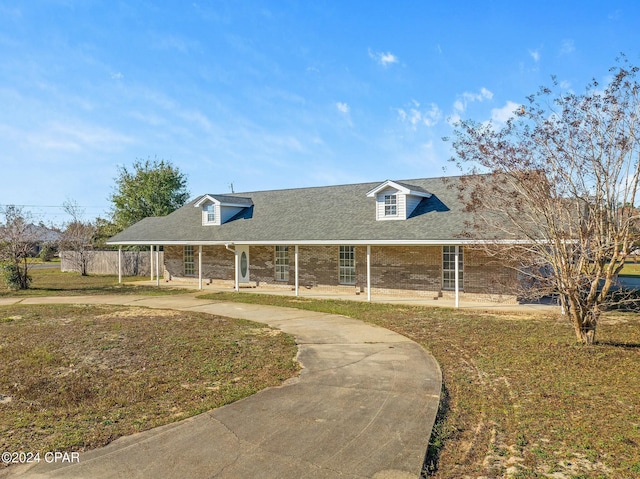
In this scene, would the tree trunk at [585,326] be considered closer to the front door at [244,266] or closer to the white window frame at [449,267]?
the white window frame at [449,267]

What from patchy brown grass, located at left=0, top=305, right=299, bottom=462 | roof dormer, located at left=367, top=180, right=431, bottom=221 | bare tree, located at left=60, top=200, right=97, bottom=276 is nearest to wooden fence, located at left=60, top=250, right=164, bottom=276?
bare tree, located at left=60, top=200, right=97, bottom=276

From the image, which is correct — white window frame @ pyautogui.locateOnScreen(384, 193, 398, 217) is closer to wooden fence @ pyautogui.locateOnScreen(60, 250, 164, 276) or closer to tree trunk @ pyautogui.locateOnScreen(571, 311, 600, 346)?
tree trunk @ pyautogui.locateOnScreen(571, 311, 600, 346)

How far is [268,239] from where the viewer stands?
19875mm

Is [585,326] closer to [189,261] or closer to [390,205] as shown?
[390,205]

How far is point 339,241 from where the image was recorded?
17766 mm

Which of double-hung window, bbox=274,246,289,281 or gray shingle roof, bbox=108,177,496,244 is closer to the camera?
gray shingle roof, bbox=108,177,496,244

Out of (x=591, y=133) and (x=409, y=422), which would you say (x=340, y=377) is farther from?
(x=591, y=133)

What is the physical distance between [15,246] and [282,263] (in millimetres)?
12910

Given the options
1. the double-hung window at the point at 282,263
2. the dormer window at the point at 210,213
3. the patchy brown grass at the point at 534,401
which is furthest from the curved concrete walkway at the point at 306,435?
the dormer window at the point at 210,213

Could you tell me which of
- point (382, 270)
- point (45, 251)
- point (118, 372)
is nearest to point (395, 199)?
point (382, 270)

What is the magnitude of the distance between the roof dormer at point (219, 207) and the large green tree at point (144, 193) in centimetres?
1869

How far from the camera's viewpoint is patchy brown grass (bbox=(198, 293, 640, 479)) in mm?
4496

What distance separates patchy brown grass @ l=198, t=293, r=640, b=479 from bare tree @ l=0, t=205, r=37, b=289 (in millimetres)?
19158

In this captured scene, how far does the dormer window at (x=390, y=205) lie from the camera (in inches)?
742
